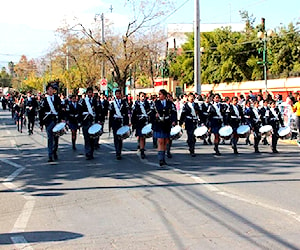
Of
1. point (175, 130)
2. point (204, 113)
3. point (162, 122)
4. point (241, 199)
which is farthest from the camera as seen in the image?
point (204, 113)

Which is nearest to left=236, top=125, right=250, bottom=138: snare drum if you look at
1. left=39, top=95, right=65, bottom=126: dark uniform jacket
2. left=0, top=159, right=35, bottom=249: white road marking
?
left=39, top=95, right=65, bottom=126: dark uniform jacket

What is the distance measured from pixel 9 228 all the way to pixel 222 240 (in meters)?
2.99

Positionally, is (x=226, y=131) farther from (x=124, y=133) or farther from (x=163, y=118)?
(x=124, y=133)

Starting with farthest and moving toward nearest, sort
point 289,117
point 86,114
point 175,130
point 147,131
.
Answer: point 289,117 < point 86,114 < point 147,131 < point 175,130

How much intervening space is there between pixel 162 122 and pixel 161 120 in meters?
0.06

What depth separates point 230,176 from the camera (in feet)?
36.1

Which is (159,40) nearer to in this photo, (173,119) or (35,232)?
(173,119)

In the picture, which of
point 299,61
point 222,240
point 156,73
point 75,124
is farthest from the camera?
point 156,73

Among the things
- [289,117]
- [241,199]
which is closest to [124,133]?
[241,199]

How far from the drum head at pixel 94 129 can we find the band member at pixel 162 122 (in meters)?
1.84

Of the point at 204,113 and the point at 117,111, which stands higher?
the point at 117,111

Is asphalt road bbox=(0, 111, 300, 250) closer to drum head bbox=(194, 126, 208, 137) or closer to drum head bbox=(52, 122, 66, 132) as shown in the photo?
drum head bbox=(194, 126, 208, 137)

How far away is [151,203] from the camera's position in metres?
8.42

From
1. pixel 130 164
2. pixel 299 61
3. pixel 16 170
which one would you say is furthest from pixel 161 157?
pixel 299 61
